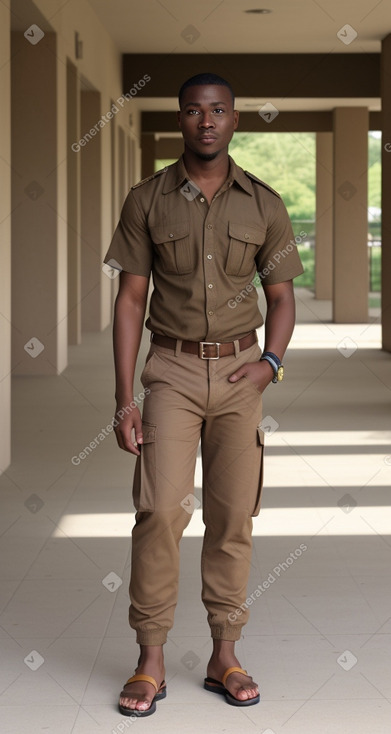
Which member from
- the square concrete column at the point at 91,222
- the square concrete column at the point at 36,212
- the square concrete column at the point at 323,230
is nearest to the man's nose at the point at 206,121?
the square concrete column at the point at 36,212

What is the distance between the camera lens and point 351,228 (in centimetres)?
1762

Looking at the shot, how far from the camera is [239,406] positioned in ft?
10.8

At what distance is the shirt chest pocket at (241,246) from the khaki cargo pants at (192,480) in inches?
9.4

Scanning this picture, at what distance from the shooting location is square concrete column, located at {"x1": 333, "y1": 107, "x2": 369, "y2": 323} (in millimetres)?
17547

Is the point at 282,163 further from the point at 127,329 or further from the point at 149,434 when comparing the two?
the point at 149,434

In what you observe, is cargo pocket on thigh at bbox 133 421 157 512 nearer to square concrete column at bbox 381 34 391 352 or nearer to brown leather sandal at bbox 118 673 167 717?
brown leather sandal at bbox 118 673 167 717

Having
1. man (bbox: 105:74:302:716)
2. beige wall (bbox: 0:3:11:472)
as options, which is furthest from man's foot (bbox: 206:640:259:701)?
beige wall (bbox: 0:3:11:472)

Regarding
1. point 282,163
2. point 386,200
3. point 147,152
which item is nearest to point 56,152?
point 386,200

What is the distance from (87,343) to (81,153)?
2703 millimetres

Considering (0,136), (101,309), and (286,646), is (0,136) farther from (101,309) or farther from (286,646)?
(101,309)

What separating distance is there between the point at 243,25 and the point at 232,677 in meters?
11.8

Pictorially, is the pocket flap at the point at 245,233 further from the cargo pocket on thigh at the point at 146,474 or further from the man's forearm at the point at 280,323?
the cargo pocket on thigh at the point at 146,474

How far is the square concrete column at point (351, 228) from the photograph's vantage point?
1755 centimetres

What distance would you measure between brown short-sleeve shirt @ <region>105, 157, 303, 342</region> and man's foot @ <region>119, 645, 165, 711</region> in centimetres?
89
